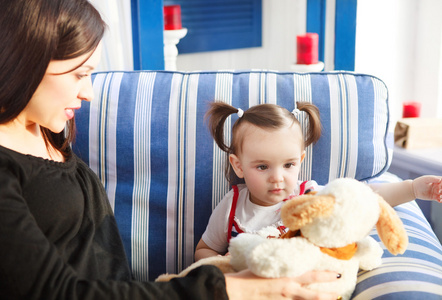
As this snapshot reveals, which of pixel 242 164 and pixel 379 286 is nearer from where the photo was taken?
pixel 379 286

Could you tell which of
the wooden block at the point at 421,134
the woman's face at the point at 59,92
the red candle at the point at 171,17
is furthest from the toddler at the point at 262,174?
the red candle at the point at 171,17

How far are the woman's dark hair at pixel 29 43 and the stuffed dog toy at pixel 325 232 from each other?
49 centimetres

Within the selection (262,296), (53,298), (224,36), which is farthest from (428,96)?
(53,298)

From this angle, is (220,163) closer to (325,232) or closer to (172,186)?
(172,186)

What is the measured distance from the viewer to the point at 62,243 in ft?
3.33

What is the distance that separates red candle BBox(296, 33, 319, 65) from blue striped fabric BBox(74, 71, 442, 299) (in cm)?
76

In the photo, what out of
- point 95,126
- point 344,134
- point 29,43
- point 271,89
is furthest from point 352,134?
point 29,43

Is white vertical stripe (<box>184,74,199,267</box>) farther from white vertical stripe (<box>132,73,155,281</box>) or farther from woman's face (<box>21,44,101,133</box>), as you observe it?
woman's face (<box>21,44,101,133</box>)

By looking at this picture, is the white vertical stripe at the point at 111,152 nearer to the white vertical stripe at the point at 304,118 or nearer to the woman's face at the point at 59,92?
the woman's face at the point at 59,92

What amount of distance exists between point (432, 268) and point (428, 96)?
1.52 meters

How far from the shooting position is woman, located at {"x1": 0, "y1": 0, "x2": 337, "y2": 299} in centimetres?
86

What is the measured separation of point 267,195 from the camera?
123cm

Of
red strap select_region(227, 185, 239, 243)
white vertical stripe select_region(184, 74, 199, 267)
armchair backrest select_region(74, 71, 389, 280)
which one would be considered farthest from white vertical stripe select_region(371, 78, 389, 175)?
white vertical stripe select_region(184, 74, 199, 267)

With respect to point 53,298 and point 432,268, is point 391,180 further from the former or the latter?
point 53,298
